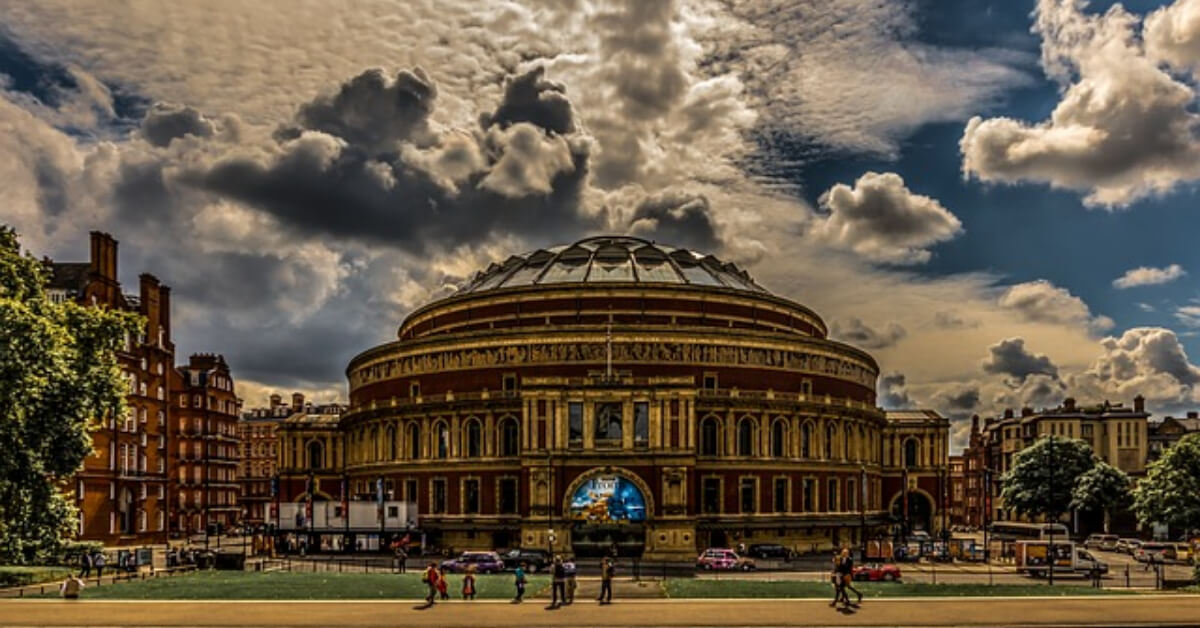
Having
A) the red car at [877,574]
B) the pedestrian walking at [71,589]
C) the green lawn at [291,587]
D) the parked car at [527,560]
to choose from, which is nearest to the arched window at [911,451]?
the parked car at [527,560]

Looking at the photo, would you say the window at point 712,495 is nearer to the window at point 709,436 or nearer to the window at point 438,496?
the window at point 709,436

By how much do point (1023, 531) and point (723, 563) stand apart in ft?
236

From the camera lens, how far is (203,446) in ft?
401

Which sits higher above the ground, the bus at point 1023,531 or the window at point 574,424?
the window at point 574,424

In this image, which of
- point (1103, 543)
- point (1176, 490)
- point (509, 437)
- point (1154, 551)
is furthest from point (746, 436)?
point (1103, 543)

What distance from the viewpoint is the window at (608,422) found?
75.3m

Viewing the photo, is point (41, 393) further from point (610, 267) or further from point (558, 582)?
point (610, 267)

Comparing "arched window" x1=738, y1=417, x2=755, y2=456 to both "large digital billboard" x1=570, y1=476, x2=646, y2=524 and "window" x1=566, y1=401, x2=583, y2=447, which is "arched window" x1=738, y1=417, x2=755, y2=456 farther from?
"window" x1=566, y1=401, x2=583, y2=447

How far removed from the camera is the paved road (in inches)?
1411

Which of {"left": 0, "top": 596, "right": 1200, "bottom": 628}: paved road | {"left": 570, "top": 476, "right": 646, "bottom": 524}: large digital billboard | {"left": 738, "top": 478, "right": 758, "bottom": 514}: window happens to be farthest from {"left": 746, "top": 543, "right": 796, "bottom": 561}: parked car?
{"left": 0, "top": 596, "right": 1200, "bottom": 628}: paved road

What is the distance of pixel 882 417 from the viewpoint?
A: 9719cm

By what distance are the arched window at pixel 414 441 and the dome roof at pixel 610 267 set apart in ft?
39.6

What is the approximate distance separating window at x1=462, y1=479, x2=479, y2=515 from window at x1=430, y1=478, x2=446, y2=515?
202 cm

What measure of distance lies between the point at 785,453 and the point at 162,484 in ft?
158
